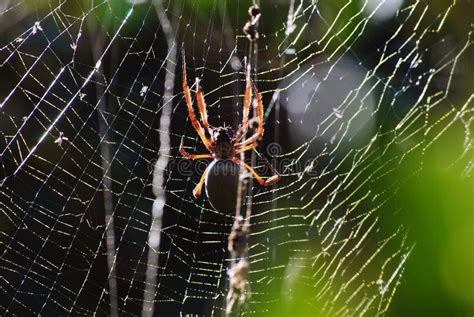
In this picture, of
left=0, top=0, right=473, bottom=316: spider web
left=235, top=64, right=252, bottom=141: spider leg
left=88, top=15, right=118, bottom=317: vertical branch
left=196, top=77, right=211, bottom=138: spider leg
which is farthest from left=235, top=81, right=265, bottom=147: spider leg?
left=88, top=15, right=118, bottom=317: vertical branch

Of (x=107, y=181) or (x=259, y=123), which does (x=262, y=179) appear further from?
(x=107, y=181)

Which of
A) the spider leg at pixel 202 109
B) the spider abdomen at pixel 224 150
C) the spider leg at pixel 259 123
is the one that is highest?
the spider leg at pixel 202 109

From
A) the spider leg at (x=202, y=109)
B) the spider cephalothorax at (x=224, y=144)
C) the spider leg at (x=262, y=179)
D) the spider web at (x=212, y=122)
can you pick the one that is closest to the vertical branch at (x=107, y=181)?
the spider web at (x=212, y=122)

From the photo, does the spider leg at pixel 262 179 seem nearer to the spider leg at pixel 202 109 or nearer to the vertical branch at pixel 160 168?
the spider leg at pixel 202 109

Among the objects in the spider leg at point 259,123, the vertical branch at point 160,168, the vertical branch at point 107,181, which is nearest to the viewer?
the spider leg at point 259,123

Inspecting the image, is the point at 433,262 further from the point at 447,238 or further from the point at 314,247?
the point at 314,247

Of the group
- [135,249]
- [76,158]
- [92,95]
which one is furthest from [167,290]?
[92,95]

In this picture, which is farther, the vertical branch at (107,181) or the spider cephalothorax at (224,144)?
the vertical branch at (107,181)
